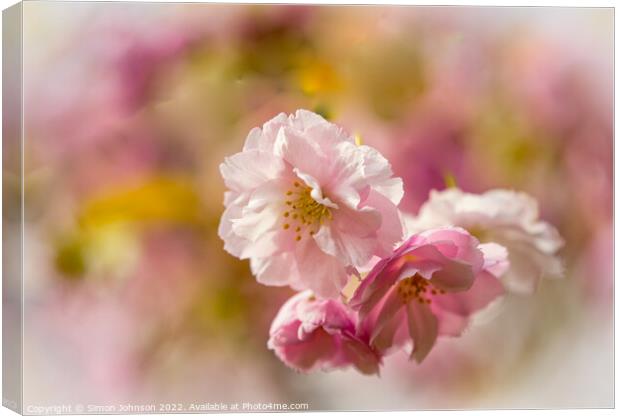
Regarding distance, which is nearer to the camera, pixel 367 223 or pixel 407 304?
pixel 367 223

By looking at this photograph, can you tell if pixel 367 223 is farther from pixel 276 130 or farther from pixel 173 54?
pixel 173 54

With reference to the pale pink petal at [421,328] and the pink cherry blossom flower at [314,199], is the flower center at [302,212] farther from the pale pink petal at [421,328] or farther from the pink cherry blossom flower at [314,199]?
the pale pink petal at [421,328]

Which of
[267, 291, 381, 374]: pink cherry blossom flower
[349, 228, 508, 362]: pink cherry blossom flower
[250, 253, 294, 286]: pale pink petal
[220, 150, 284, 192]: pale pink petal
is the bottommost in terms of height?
[267, 291, 381, 374]: pink cherry blossom flower

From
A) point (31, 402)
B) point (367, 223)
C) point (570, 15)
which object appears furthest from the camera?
point (570, 15)

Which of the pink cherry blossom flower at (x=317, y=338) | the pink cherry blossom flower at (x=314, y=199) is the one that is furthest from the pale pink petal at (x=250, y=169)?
the pink cherry blossom flower at (x=317, y=338)

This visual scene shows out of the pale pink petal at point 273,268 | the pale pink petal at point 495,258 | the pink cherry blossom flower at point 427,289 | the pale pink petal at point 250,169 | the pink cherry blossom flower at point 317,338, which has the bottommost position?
the pink cherry blossom flower at point 317,338

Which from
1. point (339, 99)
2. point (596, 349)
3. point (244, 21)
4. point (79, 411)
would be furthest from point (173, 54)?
point (596, 349)

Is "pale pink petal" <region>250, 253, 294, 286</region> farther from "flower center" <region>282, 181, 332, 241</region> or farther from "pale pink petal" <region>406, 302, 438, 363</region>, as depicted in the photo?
"pale pink petal" <region>406, 302, 438, 363</region>

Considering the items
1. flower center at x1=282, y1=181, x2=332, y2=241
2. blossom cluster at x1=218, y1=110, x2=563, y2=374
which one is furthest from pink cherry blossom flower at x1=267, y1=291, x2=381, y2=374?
flower center at x1=282, y1=181, x2=332, y2=241
